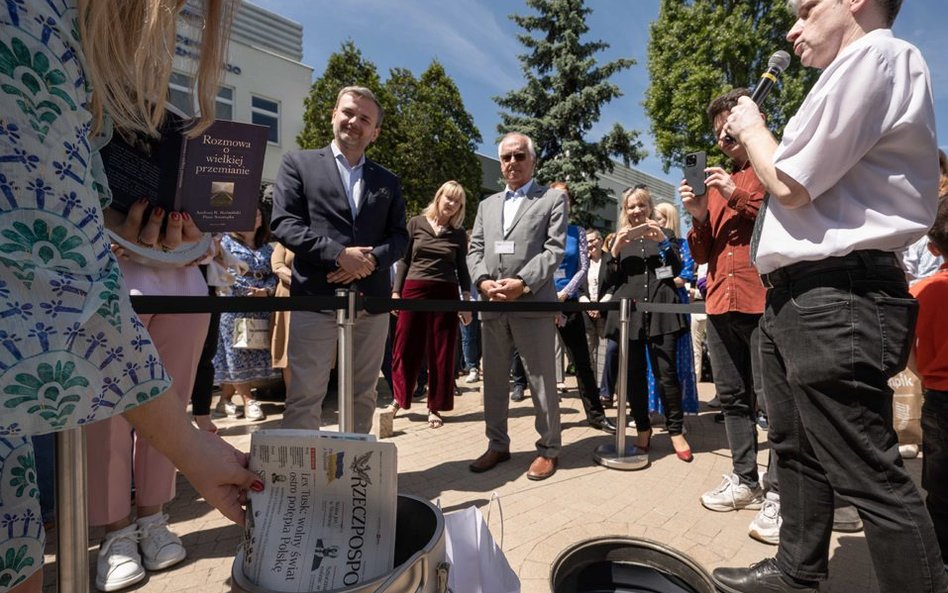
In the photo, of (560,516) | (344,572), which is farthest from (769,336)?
(344,572)

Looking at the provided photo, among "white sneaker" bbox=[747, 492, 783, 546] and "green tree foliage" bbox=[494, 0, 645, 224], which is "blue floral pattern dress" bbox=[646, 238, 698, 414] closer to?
"white sneaker" bbox=[747, 492, 783, 546]

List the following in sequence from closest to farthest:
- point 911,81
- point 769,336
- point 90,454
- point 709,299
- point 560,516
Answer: point 911,81 < point 769,336 < point 90,454 < point 560,516 < point 709,299

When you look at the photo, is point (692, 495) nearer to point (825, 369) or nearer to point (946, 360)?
point (946, 360)

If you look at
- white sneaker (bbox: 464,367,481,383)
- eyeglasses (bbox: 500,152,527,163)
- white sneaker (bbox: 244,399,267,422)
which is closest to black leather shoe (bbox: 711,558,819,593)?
eyeglasses (bbox: 500,152,527,163)

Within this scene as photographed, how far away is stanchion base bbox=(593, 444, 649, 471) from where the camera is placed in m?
3.59

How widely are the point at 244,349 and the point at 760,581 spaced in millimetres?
4342

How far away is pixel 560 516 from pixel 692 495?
0.91 meters

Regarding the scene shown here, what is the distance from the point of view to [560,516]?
2.78m

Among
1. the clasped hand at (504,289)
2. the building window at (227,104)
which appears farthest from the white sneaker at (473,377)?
the building window at (227,104)

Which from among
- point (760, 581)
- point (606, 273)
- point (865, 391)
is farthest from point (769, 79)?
point (606, 273)

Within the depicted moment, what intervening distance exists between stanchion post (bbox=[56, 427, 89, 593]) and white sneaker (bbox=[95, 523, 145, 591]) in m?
1.01

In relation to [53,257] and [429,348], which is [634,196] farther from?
[53,257]

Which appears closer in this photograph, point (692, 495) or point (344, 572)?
point (344, 572)

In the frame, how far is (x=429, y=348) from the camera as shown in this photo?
4.88 m
